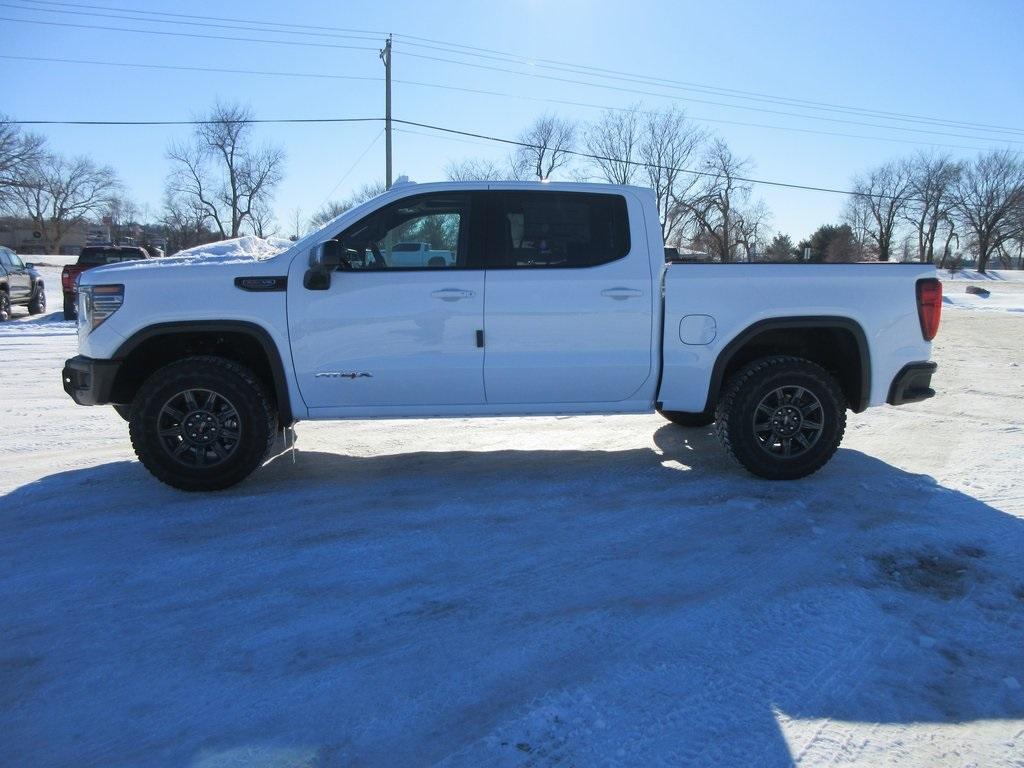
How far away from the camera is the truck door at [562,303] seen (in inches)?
182

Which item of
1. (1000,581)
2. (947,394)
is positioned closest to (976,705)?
(1000,581)

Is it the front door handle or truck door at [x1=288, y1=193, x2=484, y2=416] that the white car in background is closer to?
truck door at [x1=288, y1=193, x2=484, y2=416]

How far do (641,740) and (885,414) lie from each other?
5.86 metres

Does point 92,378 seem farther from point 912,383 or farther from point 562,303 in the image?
point 912,383

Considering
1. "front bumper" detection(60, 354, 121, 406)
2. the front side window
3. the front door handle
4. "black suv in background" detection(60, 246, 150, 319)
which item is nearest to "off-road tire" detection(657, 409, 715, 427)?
the front door handle

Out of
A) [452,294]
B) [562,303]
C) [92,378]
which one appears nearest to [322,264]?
[452,294]

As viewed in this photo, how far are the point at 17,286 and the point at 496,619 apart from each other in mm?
19994

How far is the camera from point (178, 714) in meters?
2.40

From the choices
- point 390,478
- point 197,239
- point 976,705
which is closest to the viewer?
point 976,705

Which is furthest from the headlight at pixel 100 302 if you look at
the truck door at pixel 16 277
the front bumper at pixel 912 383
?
the truck door at pixel 16 277

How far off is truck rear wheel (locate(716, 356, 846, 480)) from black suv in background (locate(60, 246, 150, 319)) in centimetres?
1815

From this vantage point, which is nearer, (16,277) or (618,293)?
(618,293)

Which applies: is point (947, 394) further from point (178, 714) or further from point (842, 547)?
point (178, 714)

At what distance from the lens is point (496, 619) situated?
301cm
